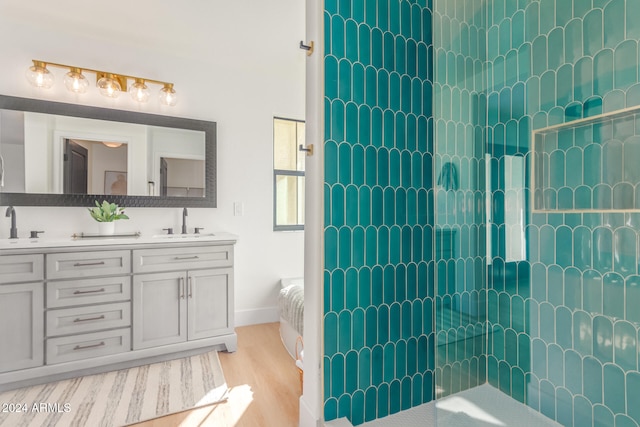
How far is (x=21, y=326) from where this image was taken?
188cm

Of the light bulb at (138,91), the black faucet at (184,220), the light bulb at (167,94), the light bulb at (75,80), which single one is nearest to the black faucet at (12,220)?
the light bulb at (75,80)

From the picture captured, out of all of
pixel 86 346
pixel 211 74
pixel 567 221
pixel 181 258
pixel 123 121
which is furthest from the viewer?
pixel 211 74

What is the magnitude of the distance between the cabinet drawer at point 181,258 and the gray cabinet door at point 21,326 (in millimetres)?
558

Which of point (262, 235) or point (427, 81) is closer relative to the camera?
point (427, 81)

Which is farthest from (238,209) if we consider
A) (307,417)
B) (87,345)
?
(307,417)

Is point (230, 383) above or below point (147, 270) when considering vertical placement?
below

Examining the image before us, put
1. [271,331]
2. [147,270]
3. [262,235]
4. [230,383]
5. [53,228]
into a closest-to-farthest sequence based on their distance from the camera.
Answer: [230,383] → [147,270] → [53,228] → [271,331] → [262,235]

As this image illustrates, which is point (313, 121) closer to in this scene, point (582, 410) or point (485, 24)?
point (485, 24)

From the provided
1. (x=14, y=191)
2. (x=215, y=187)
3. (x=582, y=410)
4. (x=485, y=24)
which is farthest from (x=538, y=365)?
(x=14, y=191)

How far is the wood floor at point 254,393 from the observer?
1.61 meters

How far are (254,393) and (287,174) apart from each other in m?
2.03

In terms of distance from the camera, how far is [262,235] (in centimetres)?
310

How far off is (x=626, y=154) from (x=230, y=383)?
227 cm

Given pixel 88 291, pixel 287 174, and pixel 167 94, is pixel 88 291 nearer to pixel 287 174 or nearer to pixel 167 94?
pixel 167 94
